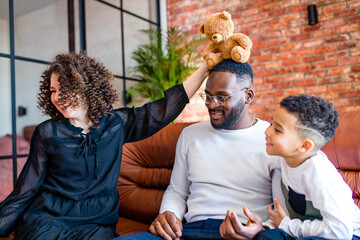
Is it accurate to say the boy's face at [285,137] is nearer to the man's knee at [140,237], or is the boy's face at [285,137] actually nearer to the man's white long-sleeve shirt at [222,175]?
the man's white long-sleeve shirt at [222,175]

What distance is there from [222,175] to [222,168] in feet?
0.10

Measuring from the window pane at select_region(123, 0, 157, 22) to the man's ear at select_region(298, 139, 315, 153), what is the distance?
3.36m

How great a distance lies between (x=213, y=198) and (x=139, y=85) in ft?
8.70

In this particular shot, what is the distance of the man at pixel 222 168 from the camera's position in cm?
123

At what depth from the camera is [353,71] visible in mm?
2979

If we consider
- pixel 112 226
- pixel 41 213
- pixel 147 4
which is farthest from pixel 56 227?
pixel 147 4

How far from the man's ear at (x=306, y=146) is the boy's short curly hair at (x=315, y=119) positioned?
→ 1cm

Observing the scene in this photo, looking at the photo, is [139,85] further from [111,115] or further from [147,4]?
[111,115]

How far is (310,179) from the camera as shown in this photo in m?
0.94

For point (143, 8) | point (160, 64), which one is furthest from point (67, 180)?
point (143, 8)

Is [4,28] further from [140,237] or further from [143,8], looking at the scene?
[140,237]

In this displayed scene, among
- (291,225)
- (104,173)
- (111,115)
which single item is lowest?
(291,225)

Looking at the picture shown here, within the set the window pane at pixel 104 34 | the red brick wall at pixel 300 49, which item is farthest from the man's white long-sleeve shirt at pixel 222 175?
the window pane at pixel 104 34

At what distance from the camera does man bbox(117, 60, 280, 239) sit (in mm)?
1233
